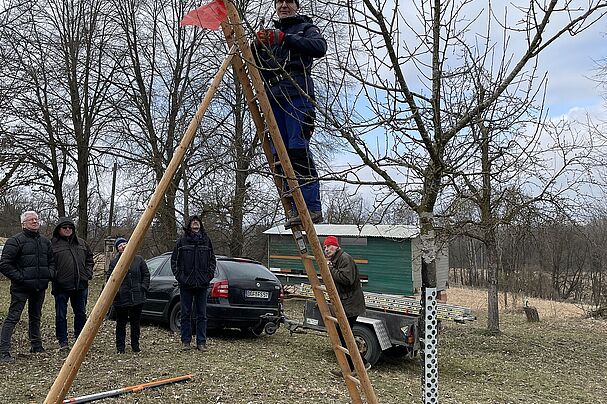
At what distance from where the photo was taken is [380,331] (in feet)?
29.7

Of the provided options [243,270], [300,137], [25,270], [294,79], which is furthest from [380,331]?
[294,79]

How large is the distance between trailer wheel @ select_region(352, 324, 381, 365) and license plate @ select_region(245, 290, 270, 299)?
7.18 feet

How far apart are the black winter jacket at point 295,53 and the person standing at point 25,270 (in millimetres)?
5372

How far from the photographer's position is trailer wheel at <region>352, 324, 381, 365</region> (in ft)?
29.6

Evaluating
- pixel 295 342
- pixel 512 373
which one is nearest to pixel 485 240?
pixel 512 373

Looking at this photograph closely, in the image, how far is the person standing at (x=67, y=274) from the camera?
8.53m

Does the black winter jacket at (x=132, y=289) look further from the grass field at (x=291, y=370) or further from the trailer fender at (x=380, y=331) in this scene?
the trailer fender at (x=380, y=331)

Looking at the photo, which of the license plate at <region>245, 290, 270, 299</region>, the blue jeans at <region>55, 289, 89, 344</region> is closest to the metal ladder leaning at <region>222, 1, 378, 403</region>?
the blue jeans at <region>55, 289, 89, 344</region>

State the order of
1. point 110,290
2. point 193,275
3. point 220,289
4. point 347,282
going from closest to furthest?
point 110,290, point 347,282, point 193,275, point 220,289

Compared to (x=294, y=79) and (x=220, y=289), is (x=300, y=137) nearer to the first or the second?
(x=294, y=79)

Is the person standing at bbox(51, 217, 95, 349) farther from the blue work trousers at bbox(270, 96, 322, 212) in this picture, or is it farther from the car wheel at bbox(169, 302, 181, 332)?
the blue work trousers at bbox(270, 96, 322, 212)

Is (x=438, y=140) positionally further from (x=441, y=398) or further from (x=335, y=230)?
(x=335, y=230)

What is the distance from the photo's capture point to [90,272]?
29.4ft

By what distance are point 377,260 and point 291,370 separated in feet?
52.1
